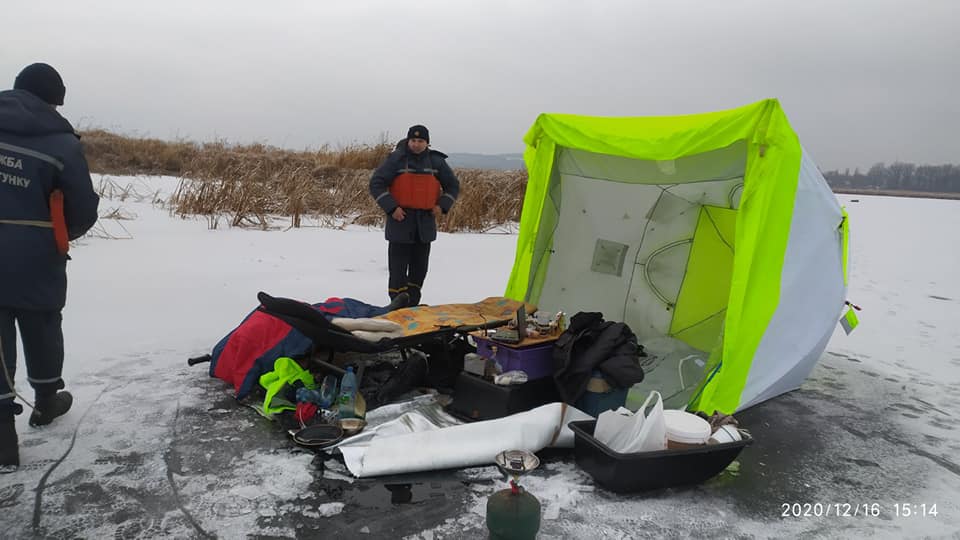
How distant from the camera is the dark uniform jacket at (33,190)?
7.97 ft

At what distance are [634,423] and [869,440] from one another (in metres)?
1.60

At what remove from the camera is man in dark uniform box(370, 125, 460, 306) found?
15.0 ft

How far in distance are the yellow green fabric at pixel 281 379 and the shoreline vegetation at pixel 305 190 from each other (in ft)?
20.0

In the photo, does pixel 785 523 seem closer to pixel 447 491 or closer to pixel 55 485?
pixel 447 491

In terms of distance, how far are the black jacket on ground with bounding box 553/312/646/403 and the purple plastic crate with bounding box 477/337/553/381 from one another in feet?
0.23

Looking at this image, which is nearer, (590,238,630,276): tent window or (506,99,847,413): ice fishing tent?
(506,99,847,413): ice fishing tent

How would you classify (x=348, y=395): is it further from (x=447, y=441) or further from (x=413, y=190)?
(x=413, y=190)

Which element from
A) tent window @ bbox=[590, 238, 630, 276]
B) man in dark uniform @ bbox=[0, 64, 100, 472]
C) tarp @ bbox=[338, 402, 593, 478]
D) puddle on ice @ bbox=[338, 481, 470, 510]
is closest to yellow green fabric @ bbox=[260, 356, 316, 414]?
tarp @ bbox=[338, 402, 593, 478]

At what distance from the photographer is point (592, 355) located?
3.00 m

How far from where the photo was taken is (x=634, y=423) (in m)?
2.47

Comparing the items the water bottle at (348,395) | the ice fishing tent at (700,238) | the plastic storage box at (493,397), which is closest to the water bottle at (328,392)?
the water bottle at (348,395)

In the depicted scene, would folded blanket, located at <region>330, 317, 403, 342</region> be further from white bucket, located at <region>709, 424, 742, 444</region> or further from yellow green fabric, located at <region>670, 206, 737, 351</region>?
yellow green fabric, located at <region>670, 206, 737, 351</region>

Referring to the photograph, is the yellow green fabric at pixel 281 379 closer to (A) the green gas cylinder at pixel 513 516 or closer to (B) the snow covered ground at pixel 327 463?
(B) the snow covered ground at pixel 327 463

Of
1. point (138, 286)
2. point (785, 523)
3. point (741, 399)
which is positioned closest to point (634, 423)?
point (785, 523)
